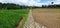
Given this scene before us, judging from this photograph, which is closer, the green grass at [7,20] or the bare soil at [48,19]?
the green grass at [7,20]

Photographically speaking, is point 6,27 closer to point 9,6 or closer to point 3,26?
point 3,26

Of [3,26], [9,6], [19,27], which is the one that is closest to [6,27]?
[3,26]

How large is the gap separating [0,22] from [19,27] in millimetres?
2996

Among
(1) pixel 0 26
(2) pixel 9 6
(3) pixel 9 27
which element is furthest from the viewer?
(2) pixel 9 6

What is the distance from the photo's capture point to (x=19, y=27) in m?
16.2

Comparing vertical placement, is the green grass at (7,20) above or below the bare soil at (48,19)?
above

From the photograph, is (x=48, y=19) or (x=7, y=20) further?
(x=48, y=19)

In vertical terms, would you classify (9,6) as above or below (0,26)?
below

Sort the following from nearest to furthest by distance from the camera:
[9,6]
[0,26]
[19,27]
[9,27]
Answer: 1. [0,26]
2. [9,27]
3. [19,27]
4. [9,6]

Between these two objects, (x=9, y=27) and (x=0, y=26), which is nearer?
(x=0, y=26)

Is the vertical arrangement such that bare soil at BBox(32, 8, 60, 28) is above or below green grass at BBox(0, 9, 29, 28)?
below

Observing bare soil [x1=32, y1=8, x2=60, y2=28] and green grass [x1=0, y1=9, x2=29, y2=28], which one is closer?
green grass [x1=0, y1=9, x2=29, y2=28]

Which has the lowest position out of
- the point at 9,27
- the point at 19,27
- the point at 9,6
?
the point at 9,6

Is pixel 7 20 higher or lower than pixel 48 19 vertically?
higher
